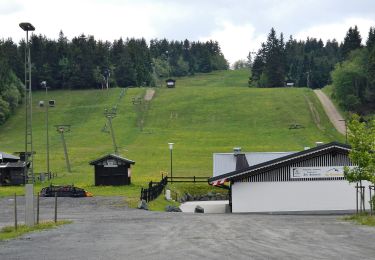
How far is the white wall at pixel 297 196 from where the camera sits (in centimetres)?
4550

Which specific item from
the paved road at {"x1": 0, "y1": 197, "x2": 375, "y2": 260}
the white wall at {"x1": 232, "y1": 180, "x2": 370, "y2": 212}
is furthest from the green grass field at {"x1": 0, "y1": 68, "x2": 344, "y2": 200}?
the paved road at {"x1": 0, "y1": 197, "x2": 375, "y2": 260}

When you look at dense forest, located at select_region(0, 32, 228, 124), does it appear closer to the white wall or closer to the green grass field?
the green grass field

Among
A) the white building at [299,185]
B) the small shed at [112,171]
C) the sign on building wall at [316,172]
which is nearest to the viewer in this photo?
the white building at [299,185]

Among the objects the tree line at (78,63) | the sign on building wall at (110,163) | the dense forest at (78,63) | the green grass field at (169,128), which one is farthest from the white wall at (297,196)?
the tree line at (78,63)

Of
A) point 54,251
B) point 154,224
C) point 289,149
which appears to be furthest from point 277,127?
point 54,251

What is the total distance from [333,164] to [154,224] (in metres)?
21.2

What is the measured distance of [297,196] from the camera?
4562 cm

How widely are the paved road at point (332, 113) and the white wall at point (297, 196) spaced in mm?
60864

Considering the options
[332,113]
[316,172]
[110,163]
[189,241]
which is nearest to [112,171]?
[110,163]

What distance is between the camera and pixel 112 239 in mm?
21922

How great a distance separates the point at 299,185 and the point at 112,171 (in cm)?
2050

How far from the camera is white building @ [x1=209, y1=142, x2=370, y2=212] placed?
45478 mm

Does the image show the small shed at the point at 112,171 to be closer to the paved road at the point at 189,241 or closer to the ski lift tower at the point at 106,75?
the paved road at the point at 189,241

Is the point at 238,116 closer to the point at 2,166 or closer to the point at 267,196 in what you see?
the point at 2,166
